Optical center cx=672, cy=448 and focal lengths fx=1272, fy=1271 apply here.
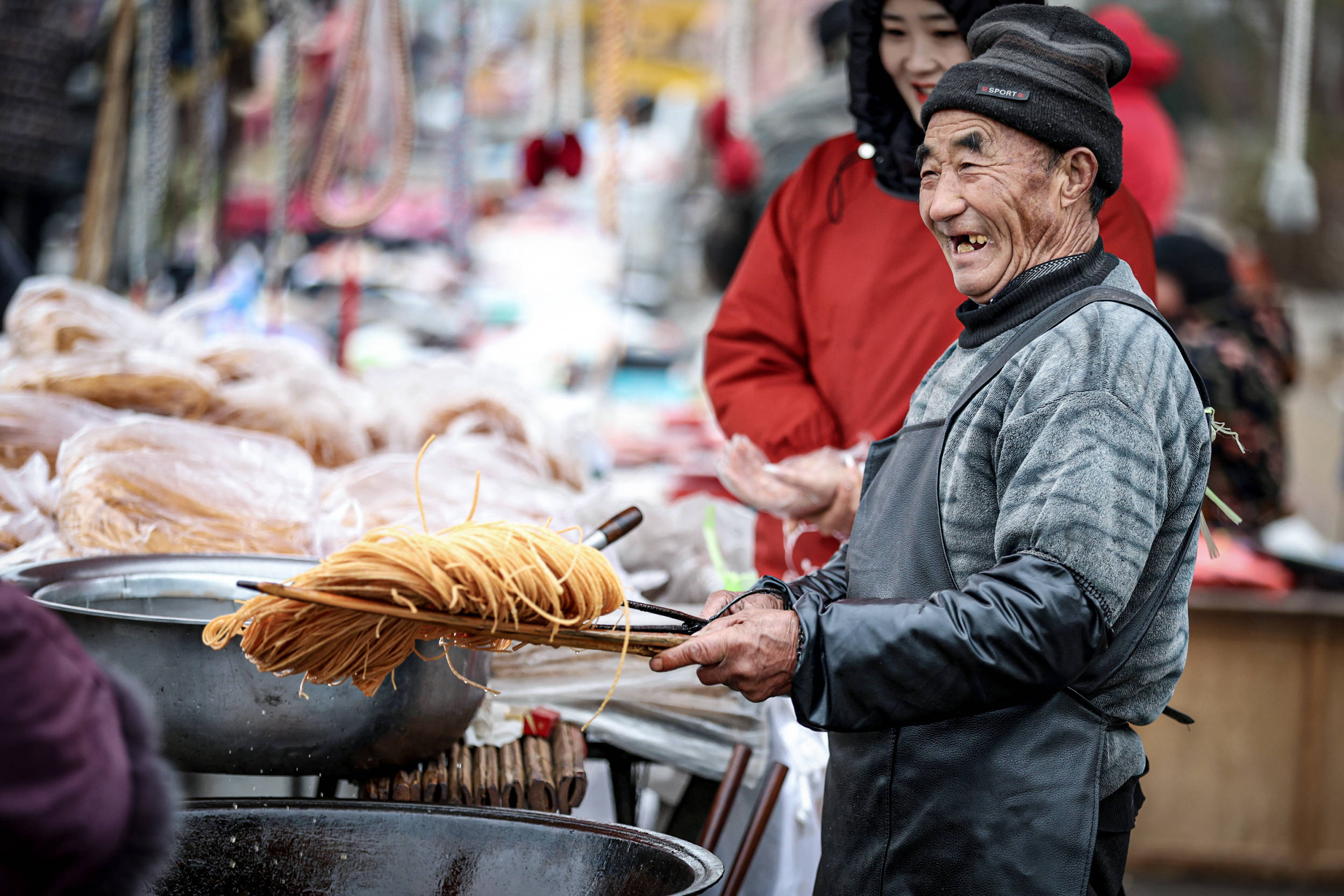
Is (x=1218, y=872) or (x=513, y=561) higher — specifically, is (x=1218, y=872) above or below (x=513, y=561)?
below

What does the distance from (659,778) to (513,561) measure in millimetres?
1447

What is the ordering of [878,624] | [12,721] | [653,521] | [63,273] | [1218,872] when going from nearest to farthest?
[12,721], [878,624], [653,521], [1218,872], [63,273]

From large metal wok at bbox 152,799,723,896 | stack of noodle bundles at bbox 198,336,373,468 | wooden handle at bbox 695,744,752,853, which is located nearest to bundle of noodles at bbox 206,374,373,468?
stack of noodle bundles at bbox 198,336,373,468

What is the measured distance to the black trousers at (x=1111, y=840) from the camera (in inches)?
59.6

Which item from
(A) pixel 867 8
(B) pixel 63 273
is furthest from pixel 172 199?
(A) pixel 867 8

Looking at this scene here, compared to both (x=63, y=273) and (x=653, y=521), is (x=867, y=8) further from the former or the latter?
(x=63, y=273)

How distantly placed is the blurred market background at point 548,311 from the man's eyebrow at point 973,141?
1.13m

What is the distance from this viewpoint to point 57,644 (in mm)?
1024

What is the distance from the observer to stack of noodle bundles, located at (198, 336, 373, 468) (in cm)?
283

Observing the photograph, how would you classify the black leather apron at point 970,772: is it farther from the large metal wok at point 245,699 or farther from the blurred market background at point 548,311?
the blurred market background at point 548,311

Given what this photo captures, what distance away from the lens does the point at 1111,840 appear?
1.53 m

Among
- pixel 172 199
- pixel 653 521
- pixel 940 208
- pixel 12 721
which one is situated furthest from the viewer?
pixel 172 199

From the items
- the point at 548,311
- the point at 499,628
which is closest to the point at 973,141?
the point at 499,628

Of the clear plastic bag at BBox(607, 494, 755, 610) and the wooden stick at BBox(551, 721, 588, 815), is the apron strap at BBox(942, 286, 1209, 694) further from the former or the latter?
the clear plastic bag at BBox(607, 494, 755, 610)
